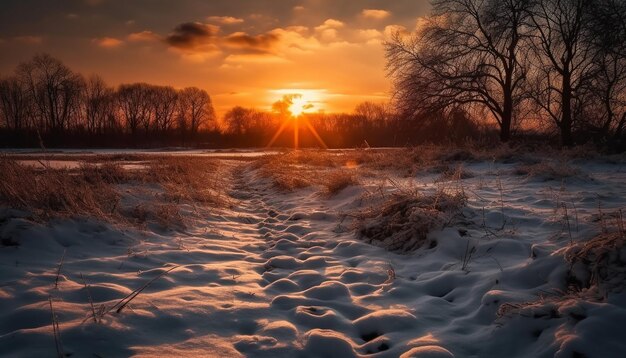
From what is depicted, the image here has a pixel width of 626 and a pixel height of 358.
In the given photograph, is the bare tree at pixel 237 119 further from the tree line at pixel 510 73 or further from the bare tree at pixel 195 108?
the tree line at pixel 510 73

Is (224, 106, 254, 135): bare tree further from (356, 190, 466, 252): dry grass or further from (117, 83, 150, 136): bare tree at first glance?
(356, 190, 466, 252): dry grass

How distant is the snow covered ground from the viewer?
214cm

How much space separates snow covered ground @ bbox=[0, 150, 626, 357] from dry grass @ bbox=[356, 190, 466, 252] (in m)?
0.12

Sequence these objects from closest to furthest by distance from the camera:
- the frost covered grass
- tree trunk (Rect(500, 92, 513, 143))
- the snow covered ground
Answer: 1. the snow covered ground
2. the frost covered grass
3. tree trunk (Rect(500, 92, 513, 143))

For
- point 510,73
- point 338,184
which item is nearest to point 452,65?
point 510,73

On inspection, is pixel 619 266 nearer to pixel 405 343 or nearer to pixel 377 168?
pixel 405 343

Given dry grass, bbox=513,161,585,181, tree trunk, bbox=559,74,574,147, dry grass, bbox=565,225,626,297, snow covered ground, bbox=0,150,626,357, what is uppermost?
tree trunk, bbox=559,74,574,147

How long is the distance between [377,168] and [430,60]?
9210 mm

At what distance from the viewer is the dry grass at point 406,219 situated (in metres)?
4.44

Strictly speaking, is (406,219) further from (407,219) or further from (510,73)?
(510,73)

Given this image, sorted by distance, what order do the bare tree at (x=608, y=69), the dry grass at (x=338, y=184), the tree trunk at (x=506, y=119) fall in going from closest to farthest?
the dry grass at (x=338, y=184) < the bare tree at (x=608, y=69) < the tree trunk at (x=506, y=119)

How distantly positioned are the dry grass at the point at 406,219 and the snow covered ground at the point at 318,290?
0.39 ft

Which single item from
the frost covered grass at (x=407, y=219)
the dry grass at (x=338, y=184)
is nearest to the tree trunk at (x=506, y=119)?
the dry grass at (x=338, y=184)

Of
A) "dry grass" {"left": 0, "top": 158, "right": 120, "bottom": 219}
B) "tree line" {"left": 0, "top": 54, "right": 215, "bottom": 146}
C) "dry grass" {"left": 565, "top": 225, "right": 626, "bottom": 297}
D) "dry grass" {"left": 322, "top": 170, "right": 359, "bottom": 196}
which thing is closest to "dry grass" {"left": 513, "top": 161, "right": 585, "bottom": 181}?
"dry grass" {"left": 322, "top": 170, "right": 359, "bottom": 196}
